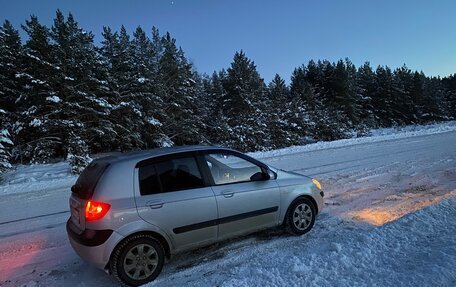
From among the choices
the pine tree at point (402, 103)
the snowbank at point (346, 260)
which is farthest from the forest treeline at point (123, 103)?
the pine tree at point (402, 103)

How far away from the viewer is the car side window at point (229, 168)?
514 cm

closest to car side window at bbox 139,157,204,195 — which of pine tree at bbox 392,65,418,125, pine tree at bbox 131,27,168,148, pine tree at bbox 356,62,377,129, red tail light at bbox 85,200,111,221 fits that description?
red tail light at bbox 85,200,111,221

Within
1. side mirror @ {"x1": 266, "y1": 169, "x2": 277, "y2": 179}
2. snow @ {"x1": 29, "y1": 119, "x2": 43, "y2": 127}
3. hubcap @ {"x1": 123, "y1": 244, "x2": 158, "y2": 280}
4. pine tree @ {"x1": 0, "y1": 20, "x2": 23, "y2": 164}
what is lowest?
hubcap @ {"x1": 123, "y1": 244, "x2": 158, "y2": 280}

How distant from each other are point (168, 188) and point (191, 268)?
3.93 ft

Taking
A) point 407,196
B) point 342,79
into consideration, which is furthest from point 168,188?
point 342,79

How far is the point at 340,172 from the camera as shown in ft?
39.0

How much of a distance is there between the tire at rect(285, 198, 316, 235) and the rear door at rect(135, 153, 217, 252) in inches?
57.5

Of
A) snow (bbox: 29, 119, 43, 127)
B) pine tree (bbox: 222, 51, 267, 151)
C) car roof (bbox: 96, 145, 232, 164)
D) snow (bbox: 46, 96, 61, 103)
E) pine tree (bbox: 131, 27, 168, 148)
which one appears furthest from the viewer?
pine tree (bbox: 222, 51, 267, 151)

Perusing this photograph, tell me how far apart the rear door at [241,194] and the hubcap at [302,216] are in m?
0.42

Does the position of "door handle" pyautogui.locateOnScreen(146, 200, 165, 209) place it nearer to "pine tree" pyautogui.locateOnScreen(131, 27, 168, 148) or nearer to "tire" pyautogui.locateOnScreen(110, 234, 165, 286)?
"tire" pyautogui.locateOnScreen(110, 234, 165, 286)

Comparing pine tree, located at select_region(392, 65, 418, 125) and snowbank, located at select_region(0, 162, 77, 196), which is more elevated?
pine tree, located at select_region(392, 65, 418, 125)

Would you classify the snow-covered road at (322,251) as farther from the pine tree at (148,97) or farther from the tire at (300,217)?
the pine tree at (148,97)

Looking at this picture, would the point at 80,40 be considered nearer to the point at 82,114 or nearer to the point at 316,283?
the point at 82,114

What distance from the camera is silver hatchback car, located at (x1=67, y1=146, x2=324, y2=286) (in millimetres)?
4246
